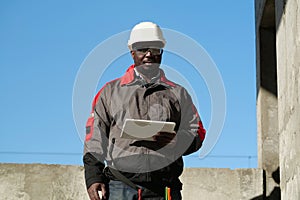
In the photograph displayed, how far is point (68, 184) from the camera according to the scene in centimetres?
650

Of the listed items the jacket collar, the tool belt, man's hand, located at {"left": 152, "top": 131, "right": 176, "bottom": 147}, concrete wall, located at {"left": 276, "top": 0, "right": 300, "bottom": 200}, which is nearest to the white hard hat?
the jacket collar

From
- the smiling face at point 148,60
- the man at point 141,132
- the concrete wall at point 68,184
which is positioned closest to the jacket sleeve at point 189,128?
the man at point 141,132

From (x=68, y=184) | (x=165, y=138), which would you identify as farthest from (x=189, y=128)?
(x=68, y=184)

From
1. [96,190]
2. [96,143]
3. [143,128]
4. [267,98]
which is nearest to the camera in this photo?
[143,128]

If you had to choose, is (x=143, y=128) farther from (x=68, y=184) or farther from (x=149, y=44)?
(x=68, y=184)

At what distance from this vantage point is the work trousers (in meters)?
3.89

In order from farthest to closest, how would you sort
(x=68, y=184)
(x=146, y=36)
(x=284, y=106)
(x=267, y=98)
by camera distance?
1. (x=267, y=98)
2. (x=68, y=184)
3. (x=284, y=106)
4. (x=146, y=36)

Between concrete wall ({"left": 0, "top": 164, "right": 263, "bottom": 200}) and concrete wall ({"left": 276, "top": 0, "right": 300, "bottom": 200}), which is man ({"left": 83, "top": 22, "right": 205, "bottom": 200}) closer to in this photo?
concrete wall ({"left": 276, "top": 0, "right": 300, "bottom": 200})

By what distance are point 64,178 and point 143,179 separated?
2.70 meters

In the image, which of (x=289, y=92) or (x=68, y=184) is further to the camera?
(x=68, y=184)

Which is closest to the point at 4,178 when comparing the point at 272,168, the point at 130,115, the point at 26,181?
the point at 26,181

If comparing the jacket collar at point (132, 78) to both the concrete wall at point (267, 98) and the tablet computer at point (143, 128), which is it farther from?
the concrete wall at point (267, 98)

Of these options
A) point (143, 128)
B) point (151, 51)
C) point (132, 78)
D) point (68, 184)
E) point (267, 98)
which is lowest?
point (68, 184)

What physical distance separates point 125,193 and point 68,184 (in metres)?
2.67
